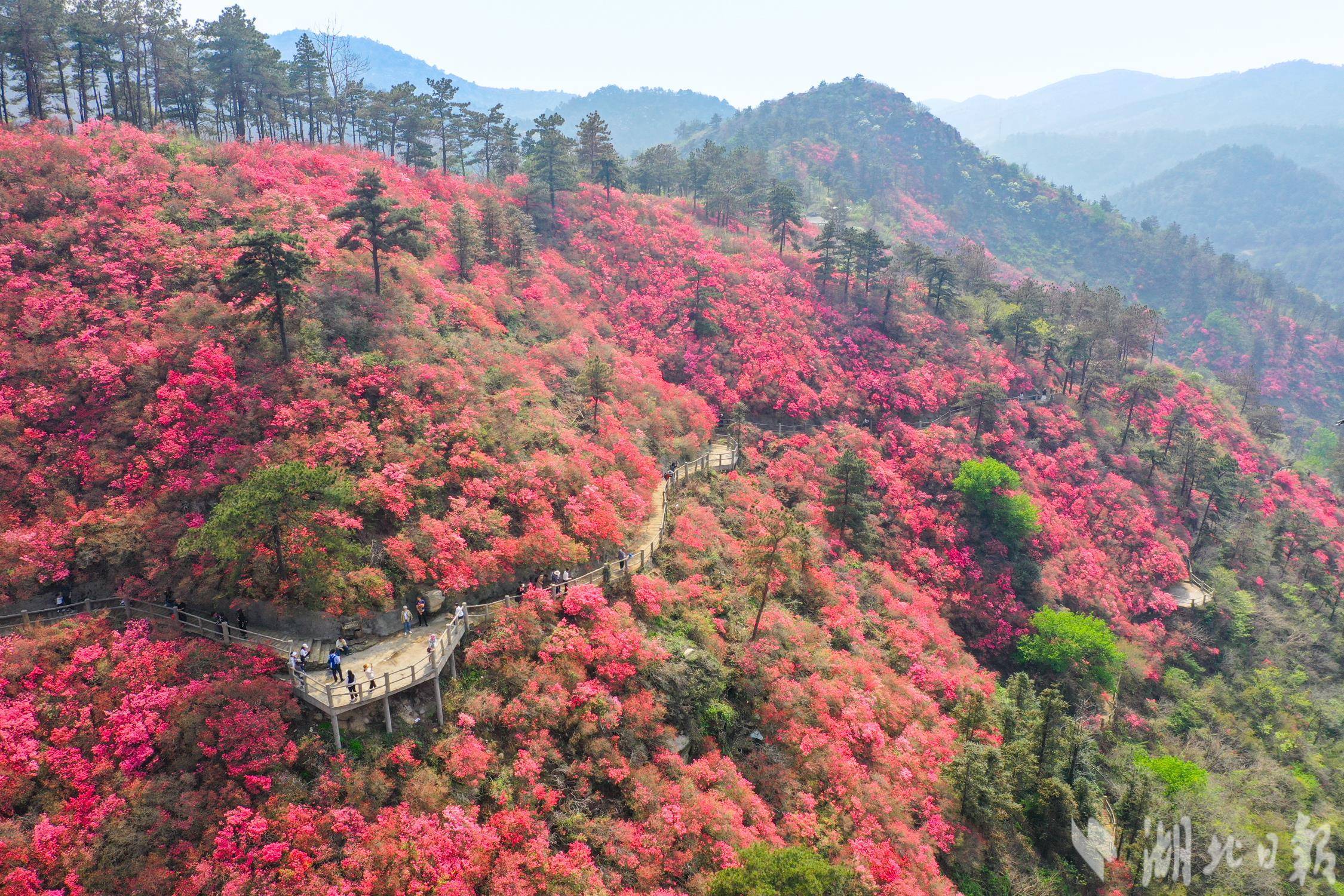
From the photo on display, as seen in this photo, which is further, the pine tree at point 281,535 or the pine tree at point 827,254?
the pine tree at point 827,254

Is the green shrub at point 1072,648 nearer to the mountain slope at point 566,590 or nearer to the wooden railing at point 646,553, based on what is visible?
the mountain slope at point 566,590

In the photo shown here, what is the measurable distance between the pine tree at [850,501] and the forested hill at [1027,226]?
7020cm

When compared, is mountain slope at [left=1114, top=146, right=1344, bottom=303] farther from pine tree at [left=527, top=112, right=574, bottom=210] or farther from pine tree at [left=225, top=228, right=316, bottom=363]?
pine tree at [left=225, top=228, right=316, bottom=363]

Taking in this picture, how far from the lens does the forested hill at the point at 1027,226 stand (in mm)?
104688

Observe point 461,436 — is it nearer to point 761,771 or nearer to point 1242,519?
point 761,771

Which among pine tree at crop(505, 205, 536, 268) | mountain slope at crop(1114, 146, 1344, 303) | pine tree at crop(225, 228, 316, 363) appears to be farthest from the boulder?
mountain slope at crop(1114, 146, 1344, 303)

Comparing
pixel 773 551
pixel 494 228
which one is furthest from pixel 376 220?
pixel 773 551

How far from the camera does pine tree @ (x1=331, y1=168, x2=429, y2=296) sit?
32062mm

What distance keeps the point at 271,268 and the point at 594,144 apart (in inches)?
1900

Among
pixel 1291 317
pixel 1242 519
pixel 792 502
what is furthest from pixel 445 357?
pixel 1291 317

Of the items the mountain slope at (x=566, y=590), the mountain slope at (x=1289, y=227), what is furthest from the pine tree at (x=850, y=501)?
the mountain slope at (x=1289, y=227)

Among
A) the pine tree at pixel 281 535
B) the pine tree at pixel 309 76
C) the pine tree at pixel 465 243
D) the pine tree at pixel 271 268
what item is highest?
the pine tree at pixel 309 76

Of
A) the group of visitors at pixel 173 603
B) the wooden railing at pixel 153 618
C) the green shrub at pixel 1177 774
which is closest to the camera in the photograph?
the wooden railing at pixel 153 618

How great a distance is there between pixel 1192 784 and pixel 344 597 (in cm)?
3854
